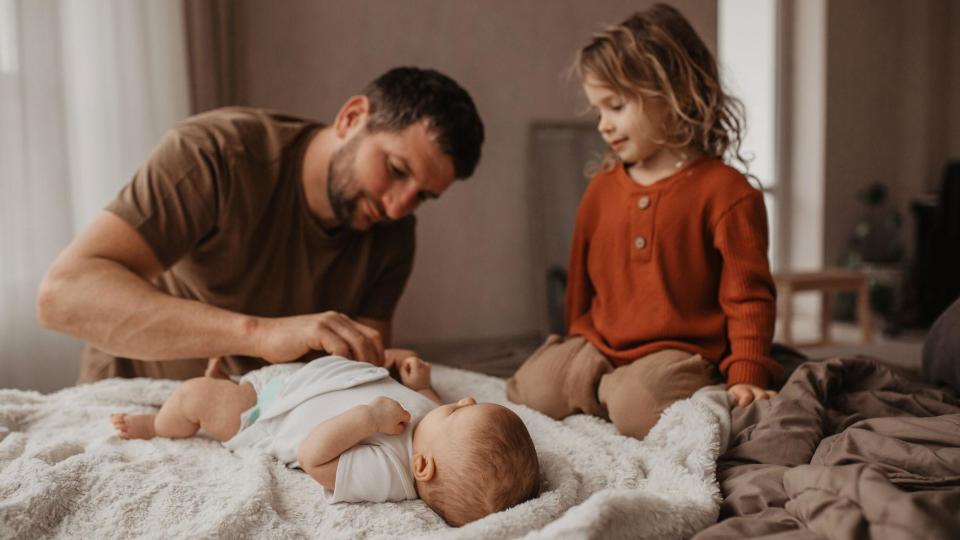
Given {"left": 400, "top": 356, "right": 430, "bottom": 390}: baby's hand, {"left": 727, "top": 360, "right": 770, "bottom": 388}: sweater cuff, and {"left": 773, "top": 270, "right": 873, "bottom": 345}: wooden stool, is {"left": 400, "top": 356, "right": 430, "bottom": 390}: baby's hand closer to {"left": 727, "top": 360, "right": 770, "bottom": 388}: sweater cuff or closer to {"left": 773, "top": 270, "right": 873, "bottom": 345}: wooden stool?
{"left": 727, "top": 360, "right": 770, "bottom": 388}: sweater cuff

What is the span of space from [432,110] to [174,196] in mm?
590

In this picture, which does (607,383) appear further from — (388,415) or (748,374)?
(388,415)

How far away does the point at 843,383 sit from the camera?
1.32 metres

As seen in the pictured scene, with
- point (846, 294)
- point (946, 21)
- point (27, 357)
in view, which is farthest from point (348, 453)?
point (946, 21)

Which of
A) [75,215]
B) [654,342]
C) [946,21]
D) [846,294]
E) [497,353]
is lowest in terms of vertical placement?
[846,294]

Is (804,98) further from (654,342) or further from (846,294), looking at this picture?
(654,342)

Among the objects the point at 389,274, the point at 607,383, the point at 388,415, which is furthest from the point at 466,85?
the point at 388,415

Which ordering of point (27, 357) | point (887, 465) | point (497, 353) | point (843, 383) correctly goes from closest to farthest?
point (887, 465) → point (843, 383) → point (497, 353) → point (27, 357)

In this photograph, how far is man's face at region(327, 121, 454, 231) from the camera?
64.0 inches

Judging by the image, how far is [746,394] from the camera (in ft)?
4.35

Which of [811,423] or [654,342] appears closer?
[811,423]

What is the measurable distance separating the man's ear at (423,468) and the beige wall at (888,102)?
509 cm

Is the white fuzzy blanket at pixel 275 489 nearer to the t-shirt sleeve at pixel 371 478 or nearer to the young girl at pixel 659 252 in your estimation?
the t-shirt sleeve at pixel 371 478

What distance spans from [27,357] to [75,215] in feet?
1.72
